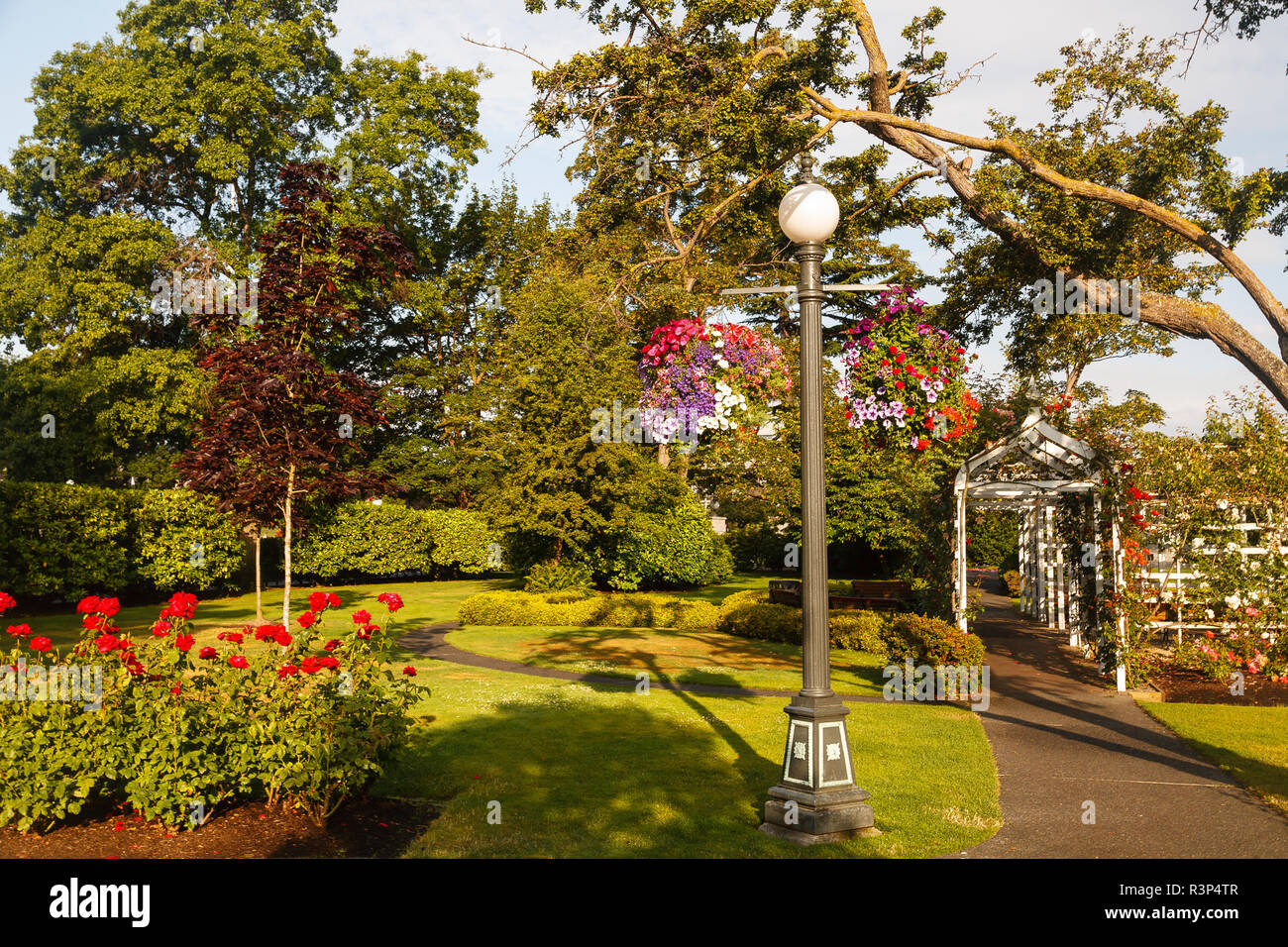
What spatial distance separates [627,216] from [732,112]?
2.01 meters

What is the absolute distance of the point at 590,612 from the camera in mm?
22016

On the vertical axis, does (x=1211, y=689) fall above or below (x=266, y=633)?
below

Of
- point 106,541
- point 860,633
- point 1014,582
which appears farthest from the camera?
point 1014,582

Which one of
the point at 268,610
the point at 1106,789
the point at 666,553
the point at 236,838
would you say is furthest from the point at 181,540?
the point at 1106,789

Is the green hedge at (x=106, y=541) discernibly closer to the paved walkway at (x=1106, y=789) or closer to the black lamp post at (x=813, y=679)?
the black lamp post at (x=813, y=679)

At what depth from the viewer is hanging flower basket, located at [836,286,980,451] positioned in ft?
26.9

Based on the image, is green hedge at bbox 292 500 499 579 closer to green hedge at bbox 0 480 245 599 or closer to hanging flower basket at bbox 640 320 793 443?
green hedge at bbox 0 480 245 599

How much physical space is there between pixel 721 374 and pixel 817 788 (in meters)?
4.13

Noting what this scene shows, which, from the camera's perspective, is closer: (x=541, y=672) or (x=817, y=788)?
(x=817, y=788)

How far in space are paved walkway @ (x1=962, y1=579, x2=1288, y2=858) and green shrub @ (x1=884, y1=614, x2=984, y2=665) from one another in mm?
661

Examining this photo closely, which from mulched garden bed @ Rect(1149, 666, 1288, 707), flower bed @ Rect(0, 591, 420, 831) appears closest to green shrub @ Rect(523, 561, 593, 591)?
mulched garden bed @ Rect(1149, 666, 1288, 707)

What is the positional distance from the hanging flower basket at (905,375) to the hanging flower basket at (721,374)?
2.88 feet

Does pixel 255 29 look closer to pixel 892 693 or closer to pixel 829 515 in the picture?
pixel 829 515

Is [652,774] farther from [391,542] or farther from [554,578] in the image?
[391,542]
